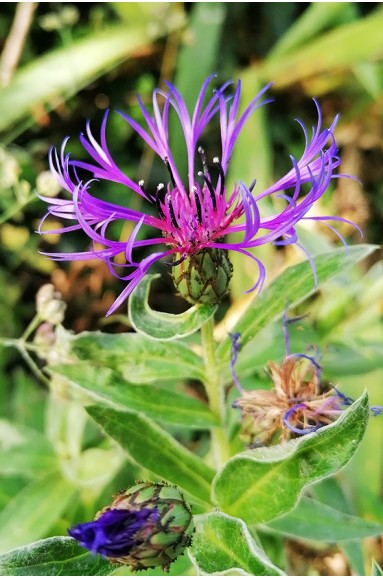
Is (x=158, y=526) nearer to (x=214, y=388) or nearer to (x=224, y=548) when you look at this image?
(x=224, y=548)

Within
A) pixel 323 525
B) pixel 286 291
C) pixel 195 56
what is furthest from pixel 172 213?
pixel 195 56

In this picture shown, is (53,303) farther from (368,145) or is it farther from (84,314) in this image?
(368,145)

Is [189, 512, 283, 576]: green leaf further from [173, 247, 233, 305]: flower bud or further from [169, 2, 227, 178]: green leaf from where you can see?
[169, 2, 227, 178]: green leaf

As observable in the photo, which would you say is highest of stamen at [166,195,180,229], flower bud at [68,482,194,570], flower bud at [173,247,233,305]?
stamen at [166,195,180,229]

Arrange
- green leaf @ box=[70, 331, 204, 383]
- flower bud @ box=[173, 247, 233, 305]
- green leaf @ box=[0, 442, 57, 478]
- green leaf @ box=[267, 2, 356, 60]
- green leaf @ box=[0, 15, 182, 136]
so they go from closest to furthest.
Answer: flower bud @ box=[173, 247, 233, 305] → green leaf @ box=[70, 331, 204, 383] → green leaf @ box=[0, 442, 57, 478] → green leaf @ box=[0, 15, 182, 136] → green leaf @ box=[267, 2, 356, 60]

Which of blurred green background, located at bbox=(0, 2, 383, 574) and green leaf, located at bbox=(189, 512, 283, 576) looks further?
blurred green background, located at bbox=(0, 2, 383, 574)

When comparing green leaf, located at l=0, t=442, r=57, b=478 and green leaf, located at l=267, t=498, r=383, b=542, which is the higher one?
green leaf, located at l=0, t=442, r=57, b=478

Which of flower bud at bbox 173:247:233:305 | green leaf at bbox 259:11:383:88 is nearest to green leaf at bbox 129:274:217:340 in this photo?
flower bud at bbox 173:247:233:305

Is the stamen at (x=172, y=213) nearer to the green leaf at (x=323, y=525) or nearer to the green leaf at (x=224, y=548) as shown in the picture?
the green leaf at (x=224, y=548)

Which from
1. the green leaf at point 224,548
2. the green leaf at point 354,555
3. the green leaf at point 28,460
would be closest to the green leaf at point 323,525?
the green leaf at point 354,555
